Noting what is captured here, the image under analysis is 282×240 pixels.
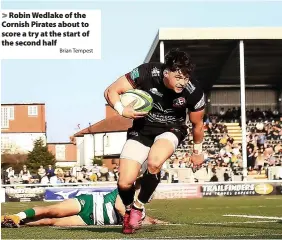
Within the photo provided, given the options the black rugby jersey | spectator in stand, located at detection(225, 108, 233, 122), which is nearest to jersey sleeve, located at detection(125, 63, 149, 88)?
the black rugby jersey

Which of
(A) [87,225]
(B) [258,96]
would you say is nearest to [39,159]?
(B) [258,96]

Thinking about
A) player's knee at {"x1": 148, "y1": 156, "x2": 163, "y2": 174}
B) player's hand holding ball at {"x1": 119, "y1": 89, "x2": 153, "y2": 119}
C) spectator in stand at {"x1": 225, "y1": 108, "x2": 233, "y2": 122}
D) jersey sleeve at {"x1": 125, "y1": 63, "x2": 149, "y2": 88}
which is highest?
spectator in stand at {"x1": 225, "y1": 108, "x2": 233, "y2": 122}

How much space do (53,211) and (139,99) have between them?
2138mm

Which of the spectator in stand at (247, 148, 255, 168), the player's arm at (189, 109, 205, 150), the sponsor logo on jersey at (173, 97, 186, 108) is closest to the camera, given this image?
the sponsor logo on jersey at (173, 97, 186, 108)

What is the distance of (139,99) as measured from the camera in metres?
8.60

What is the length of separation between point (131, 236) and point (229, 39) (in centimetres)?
3212

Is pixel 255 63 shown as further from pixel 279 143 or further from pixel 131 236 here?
pixel 131 236

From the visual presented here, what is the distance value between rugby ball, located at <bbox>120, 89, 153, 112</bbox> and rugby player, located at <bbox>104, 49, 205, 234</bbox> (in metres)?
0.06

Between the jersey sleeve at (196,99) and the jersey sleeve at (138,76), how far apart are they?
0.58m

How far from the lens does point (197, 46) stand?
40.6 meters

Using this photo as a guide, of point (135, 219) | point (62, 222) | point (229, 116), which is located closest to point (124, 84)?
point (135, 219)

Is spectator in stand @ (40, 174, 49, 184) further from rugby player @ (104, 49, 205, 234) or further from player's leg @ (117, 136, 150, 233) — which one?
player's leg @ (117, 136, 150, 233)

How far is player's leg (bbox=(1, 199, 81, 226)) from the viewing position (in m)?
9.71

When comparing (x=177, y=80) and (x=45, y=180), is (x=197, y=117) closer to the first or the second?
(x=177, y=80)
